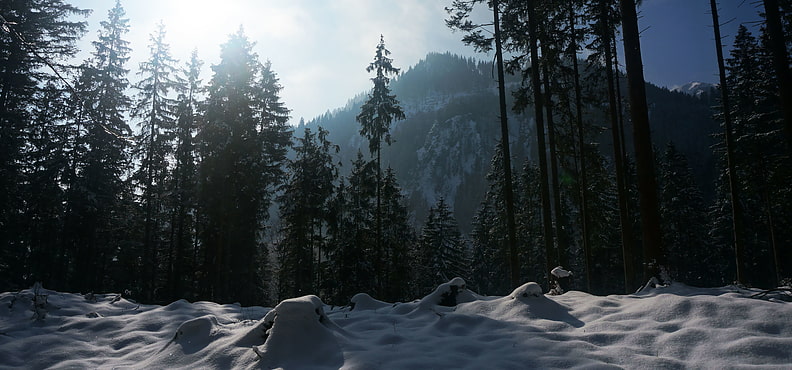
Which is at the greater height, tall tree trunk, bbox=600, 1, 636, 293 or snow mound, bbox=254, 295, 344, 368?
tall tree trunk, bbox=600, 1, 636, 293

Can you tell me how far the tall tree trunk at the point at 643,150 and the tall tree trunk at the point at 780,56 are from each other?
14.5 feet

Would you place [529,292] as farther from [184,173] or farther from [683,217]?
[683,217]

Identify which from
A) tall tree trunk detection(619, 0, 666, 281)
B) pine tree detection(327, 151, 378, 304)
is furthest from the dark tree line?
pine tree detection(327, 151, 378, 304)

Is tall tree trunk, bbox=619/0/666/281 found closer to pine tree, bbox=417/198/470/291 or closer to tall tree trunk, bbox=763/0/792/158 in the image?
tall tree trunk, bbox=763/0/792/158

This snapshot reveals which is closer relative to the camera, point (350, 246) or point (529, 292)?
point (529, 292)

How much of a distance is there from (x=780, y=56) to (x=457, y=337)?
11852mm

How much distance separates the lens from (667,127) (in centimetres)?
15875

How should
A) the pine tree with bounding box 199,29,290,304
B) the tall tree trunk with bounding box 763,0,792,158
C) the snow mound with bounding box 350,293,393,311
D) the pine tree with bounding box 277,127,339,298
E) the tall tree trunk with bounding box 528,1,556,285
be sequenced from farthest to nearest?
1. the pine tree with bounding box 277,127,339,298
2. the pine tree with bounding box 199,29,290,304
3. the tall tree trunk with bounding box 528,1,556,285
4. the tall tree trunk with bounding box 763,0,792,158
5. the snow mound with bounding box 350,293,393,311

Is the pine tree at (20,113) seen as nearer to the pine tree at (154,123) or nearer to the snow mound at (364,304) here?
the pine tree at (154,123)

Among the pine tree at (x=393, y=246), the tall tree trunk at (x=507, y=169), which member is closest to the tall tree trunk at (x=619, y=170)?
the tall tree trunk at (x=507, y=169)

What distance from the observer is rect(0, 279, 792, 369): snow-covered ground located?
4062 mm

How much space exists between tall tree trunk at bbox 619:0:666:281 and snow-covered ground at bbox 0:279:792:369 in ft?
3.67

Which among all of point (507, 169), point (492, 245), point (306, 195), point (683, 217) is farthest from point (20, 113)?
point (683, 217)

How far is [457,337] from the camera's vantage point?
5137 mm
